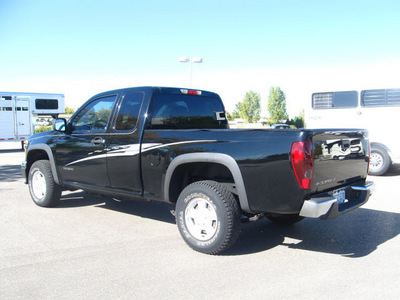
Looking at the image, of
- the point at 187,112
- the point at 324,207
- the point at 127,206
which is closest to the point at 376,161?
the point at 187,112

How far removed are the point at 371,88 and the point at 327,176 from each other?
831 centimetres

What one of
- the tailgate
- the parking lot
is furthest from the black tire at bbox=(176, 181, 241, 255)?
the tailgate

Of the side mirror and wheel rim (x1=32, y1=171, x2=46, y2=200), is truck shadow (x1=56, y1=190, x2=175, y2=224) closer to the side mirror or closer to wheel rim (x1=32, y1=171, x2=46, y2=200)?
wheel rim (x1=32, y1=171, x2=46, y2=200)

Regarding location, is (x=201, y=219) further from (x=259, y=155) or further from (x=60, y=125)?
(x=60, y=125)

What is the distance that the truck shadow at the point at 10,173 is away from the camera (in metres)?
9.73

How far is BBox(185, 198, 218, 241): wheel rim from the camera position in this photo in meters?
4.15

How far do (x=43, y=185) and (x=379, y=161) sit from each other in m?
8.73

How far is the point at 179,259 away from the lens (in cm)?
405

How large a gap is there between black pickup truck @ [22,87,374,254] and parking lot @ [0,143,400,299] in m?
0.39

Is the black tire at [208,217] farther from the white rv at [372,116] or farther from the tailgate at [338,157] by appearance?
the white rv at [372,116]

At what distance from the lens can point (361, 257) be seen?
13.5ft

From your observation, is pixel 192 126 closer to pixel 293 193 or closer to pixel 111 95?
pixel 111 95

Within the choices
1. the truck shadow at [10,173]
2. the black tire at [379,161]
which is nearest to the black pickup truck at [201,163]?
the truck shadow at [10,173]

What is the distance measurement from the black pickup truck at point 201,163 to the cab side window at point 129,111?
0.02m
